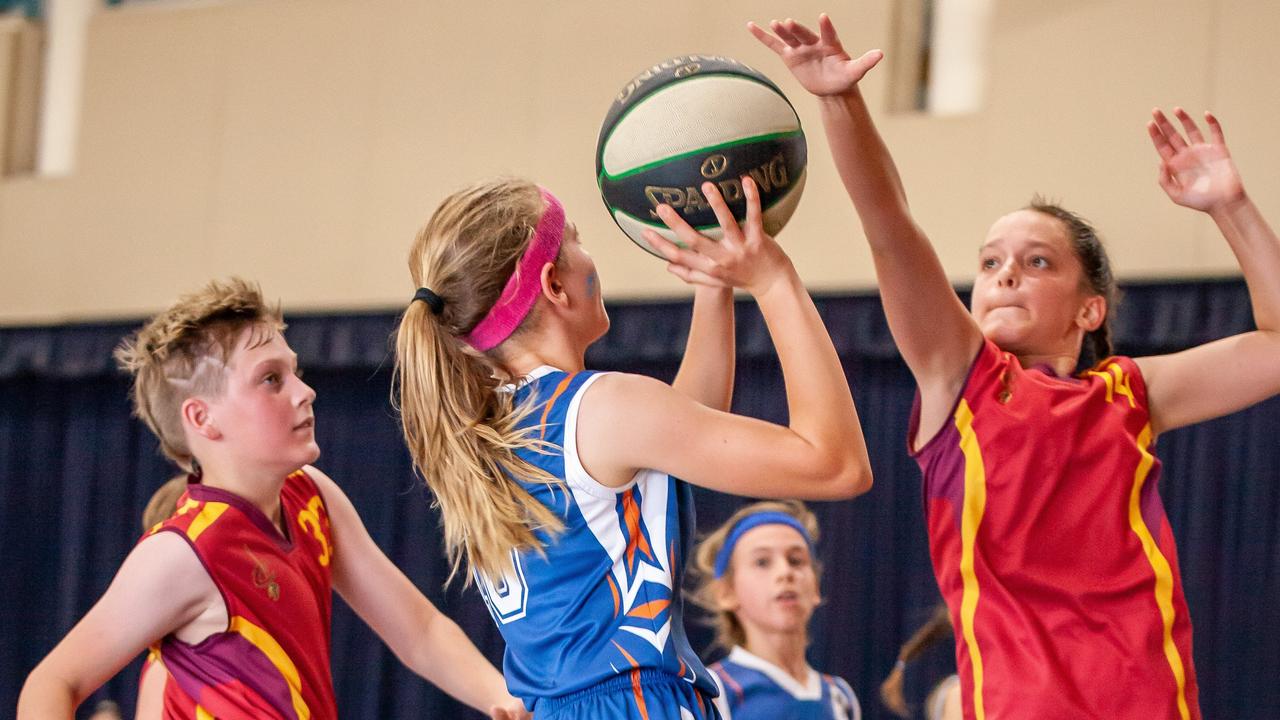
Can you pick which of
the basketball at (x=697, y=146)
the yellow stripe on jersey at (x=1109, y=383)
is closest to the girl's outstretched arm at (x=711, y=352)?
the basketball at (x=697, y=146)

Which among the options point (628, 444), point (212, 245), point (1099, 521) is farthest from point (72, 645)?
point (212, 245)

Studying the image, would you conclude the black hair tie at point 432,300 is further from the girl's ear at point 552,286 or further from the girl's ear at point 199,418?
the girl's ear at point 199,418

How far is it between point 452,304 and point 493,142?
584cm

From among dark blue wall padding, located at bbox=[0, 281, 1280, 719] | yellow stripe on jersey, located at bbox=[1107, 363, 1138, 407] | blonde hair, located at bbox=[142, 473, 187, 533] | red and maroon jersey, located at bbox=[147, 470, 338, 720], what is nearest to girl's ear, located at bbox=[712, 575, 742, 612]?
dark blue wall padding, located at bbox=[0, 281, 1280, 719]

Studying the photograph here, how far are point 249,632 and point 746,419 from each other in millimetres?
1367

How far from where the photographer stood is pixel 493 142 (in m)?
8.17

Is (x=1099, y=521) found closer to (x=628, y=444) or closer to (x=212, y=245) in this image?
(x=628, y=444)

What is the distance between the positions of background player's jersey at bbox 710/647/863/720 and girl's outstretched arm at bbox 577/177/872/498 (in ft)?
8.77

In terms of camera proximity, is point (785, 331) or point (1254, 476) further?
point (1254, 476)

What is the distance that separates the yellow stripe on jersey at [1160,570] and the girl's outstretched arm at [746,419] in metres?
0.71

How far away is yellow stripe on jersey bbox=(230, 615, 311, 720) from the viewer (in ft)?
9.73

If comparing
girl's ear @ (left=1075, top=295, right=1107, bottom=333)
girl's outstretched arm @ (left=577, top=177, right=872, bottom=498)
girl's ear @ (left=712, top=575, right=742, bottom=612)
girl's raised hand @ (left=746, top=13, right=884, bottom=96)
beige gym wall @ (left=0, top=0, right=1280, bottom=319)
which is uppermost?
beige gym wall @ (left=0, top=0, right=1280, bottom=319)

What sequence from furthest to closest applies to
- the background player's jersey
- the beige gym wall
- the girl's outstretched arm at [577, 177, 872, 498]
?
the beige gym wall → the background player's jersey → the girl's outstretched arm at [577, 177, 872, 498]

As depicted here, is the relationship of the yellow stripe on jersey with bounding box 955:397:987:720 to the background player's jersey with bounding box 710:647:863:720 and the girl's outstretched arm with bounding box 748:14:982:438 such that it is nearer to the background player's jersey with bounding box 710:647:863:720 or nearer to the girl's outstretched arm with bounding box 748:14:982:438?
the girl's outstretched arm with bounding box 748:14:982:438
